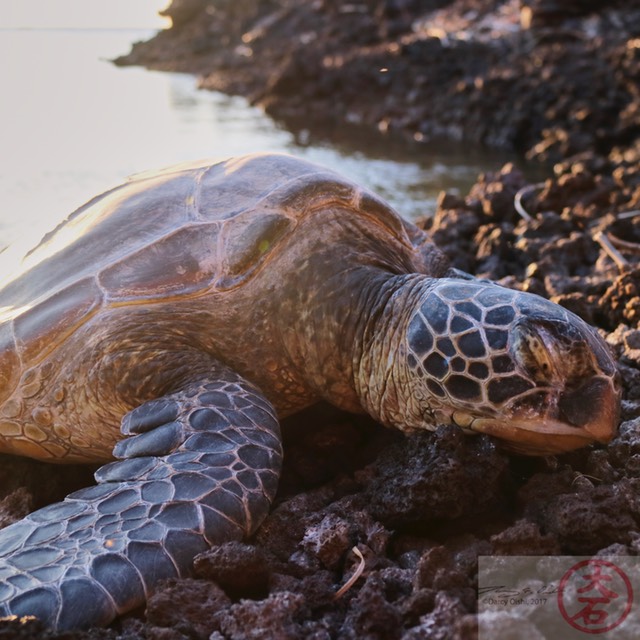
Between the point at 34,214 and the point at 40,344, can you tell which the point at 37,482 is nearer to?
the point at 40,344

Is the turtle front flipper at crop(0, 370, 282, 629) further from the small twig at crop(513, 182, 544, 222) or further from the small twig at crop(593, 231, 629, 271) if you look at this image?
the small twig at crop(513, 182, 544, 222)

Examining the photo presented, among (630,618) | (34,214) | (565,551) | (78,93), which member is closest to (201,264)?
(565,551)

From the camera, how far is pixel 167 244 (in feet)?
8.41

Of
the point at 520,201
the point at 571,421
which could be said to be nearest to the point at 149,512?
the point at 571,421

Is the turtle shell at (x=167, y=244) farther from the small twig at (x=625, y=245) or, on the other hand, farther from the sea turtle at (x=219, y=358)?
the small twig at (x=625, y=245)

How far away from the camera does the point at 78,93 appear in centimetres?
1077

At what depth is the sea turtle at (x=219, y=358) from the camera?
1.88 metres

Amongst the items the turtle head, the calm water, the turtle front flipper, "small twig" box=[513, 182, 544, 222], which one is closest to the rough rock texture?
the calm water

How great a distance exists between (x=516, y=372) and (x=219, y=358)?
3.46 feet

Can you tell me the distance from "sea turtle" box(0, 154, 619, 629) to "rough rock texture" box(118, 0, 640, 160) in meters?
6.54

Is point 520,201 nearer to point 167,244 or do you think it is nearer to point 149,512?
point 167,244

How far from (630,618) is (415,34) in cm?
1916

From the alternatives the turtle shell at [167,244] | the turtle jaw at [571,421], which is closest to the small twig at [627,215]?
the turtle shell at [167,244]

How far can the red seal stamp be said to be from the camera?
153cm
